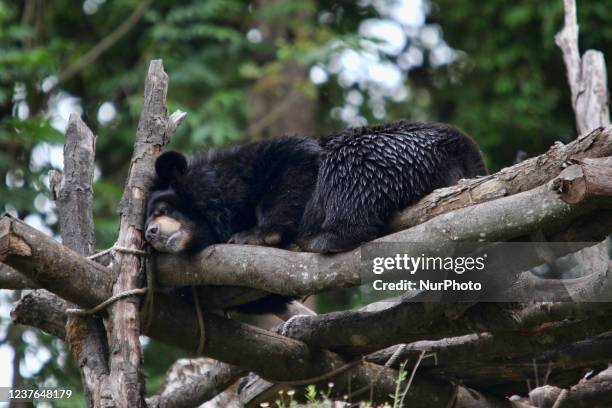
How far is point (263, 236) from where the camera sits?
552 cm

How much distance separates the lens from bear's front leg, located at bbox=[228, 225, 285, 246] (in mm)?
5508

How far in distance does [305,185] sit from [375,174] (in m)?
0.61

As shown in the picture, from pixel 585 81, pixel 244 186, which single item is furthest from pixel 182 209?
pixel 585 81

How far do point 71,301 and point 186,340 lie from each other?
2.69ft

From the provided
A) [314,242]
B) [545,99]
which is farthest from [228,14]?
[314,242]

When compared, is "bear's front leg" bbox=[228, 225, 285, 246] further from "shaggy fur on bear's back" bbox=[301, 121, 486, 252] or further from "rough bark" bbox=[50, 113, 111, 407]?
"rough bark" bbox=[50, 113, 111, 407]

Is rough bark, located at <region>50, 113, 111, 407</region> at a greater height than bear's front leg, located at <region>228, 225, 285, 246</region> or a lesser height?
greater

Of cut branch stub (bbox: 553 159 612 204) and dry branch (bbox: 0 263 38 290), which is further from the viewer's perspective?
dry branch (bbox: 0 263 38 290)

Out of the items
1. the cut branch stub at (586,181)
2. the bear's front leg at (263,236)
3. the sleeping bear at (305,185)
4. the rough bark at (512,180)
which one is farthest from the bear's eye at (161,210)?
the cut branch stub at (586,181)

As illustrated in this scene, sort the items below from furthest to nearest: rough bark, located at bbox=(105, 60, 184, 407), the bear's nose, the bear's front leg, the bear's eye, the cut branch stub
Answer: the bear's eye
the bear's front leg
the bear's nose
rough bark, located at bbox=(105, 60, 184, 407)
the cut branch stub

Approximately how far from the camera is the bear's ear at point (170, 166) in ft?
18.7

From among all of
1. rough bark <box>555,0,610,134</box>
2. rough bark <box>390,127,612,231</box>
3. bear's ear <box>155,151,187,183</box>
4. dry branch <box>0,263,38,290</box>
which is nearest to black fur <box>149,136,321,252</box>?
bear's ear <box>155,151,187,183</box>

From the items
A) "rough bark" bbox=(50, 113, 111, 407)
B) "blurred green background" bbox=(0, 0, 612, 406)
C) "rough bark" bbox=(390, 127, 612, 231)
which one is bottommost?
"rough bark" bbox=(390, 127, 612, 231)

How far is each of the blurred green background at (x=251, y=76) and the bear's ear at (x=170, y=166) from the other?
3.97 meters
